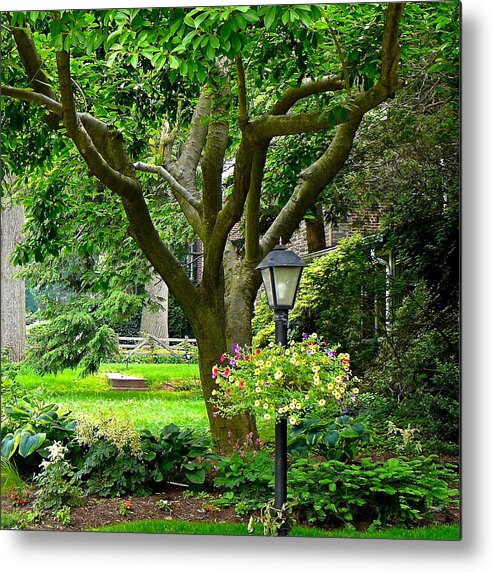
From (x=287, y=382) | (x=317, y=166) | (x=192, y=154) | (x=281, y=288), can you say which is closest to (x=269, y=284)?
(x=281, y=288)

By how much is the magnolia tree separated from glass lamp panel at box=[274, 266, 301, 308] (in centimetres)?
85

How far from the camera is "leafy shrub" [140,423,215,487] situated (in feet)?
14.0

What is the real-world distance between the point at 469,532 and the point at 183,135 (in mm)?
2950

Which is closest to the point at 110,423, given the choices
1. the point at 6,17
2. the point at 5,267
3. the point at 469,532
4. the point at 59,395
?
the point at 59,395

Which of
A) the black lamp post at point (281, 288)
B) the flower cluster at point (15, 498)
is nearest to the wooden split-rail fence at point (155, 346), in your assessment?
the flower cluster at point (15, 498)

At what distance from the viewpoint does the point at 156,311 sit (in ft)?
14.9

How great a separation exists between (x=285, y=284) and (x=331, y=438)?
948mm

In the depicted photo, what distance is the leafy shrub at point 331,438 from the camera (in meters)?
4.06

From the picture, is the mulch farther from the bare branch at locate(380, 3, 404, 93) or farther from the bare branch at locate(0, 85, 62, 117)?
the bare branch at locate(0, 85, 62, 117)

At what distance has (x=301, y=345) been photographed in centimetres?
371

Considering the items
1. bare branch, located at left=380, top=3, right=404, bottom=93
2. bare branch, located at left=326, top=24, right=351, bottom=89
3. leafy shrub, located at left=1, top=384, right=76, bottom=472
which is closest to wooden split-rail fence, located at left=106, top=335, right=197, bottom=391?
leafy shrub, located at left=1, top=384, right=76, bottom=472

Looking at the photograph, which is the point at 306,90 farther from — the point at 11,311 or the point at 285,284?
the point at 11,311

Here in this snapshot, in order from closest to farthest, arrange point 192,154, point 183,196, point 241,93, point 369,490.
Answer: point 369,490 < point 241,93 < point 183,196 < point 192,154

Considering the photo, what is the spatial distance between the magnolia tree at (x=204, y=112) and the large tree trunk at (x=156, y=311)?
71 mm
